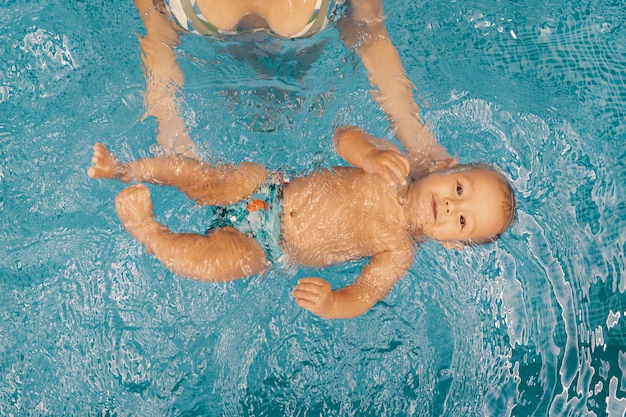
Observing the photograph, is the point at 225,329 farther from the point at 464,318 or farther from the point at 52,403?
the point at 464,318

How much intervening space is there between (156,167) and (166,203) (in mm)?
572

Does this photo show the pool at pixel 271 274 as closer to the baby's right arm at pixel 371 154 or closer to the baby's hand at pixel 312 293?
the baby's right arm at pixel 371 154

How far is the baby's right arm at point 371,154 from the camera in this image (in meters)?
1.80

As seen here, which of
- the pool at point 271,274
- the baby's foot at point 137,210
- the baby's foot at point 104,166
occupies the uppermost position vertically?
the baby's foot at point 104,166

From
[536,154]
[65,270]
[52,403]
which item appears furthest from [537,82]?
[52,403]

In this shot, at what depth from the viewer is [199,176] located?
2.07 metres

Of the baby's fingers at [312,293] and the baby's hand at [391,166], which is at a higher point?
the baby's hand at [391,166]

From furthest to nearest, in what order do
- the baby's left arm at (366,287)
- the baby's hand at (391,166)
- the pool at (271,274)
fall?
the pool at (271,274), the baby's left arm at (366,287), the baby's hand at (391,166)

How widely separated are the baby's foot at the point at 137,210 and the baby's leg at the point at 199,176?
0.09 meters

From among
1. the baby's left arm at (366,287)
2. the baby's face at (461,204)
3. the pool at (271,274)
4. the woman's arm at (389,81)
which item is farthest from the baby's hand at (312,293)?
the woman's arm at (389,81)

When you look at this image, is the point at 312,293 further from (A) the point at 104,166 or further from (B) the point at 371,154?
(A) the point at 104,166

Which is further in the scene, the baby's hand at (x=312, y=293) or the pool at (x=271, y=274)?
the pool at (x=271, y=274)

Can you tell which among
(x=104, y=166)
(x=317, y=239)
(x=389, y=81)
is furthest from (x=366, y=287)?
(x=104, y=166)

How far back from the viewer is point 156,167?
1.99 metres
